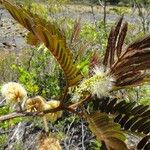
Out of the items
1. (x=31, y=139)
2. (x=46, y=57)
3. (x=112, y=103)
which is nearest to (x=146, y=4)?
(x=46, y=57)

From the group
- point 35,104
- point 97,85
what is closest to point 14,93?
point 35,104

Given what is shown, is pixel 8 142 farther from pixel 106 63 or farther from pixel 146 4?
pixel 146 4

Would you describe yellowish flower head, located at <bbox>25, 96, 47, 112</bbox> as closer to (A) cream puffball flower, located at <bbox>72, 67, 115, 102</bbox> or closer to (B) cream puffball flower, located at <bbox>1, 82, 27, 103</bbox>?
(B) cream puffball flower, located at <bbox>1, 82, 27, 103</bbox>

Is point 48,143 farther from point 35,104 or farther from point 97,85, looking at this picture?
point 97,85

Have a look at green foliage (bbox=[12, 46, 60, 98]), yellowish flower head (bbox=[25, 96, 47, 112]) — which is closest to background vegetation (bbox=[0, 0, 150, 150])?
green foliage (bbox=[12, 46, 60, 98])

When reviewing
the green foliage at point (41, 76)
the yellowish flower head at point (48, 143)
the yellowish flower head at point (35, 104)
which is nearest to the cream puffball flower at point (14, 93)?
the yellowish flower head at point (35, 104)
